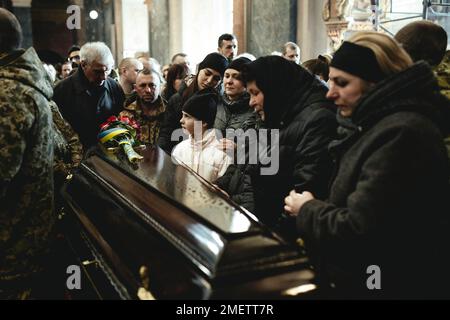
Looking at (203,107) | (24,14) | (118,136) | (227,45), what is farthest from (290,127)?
(24,14)

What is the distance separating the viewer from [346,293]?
1.47m

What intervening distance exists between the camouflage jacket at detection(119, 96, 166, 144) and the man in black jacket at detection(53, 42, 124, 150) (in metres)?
0.23

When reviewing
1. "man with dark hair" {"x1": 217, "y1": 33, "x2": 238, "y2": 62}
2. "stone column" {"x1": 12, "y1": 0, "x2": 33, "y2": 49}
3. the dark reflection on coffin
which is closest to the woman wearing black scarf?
the dark reflection on coffin

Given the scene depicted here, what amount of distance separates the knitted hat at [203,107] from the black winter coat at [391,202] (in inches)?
59.0

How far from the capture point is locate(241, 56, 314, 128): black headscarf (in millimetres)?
2215

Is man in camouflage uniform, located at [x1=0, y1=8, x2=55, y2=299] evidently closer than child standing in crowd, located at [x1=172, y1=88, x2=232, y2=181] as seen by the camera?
Yes

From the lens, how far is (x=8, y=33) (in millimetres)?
2260

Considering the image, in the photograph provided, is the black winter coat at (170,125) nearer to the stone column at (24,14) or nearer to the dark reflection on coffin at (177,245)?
the dark reflection on coffin at (177,245)

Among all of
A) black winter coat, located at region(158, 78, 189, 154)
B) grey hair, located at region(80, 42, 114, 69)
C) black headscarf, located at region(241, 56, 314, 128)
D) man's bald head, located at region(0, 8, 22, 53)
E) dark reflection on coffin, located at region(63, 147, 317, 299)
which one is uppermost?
man's bald head, located at region(0, 8, 22, 53)

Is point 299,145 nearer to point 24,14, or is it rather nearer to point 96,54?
point 96,54

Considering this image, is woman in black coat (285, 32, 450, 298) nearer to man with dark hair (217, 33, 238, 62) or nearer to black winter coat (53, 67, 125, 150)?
black winter coat (53, 67, 125, 150)
